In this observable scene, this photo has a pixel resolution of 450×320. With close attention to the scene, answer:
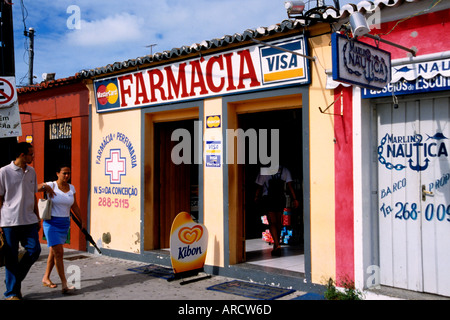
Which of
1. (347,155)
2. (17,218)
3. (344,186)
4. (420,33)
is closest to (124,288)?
(17,218)

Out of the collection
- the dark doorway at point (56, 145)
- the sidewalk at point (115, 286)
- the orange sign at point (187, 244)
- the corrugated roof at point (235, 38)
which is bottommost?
the sidewalk at point (115, 286)

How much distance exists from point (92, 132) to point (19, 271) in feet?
14.3

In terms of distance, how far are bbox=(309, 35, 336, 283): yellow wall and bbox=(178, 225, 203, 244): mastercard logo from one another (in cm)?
183

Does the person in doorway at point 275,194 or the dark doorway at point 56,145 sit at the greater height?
the dark doorway at point 56,145

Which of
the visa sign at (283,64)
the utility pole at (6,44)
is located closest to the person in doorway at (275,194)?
the visa sign at (283,64)

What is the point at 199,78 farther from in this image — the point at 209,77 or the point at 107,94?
the point at 107,94

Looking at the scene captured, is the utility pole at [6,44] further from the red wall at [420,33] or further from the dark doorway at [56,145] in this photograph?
the red wall at [420,33]

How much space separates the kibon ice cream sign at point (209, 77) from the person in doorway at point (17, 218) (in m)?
2.97

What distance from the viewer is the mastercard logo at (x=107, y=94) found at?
29.9 feet

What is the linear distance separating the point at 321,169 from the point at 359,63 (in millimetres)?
1761

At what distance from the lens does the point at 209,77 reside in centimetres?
745
